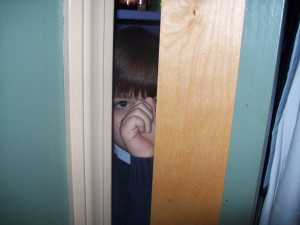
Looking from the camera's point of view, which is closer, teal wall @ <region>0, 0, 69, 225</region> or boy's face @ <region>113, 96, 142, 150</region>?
teal wall @ <region>0, 0, 69, 225</region>

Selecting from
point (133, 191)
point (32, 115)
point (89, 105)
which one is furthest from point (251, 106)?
point (133, 191)

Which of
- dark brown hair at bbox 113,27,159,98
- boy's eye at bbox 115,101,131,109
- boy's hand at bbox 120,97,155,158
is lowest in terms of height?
boy's hand at bbox 120,97,155,158

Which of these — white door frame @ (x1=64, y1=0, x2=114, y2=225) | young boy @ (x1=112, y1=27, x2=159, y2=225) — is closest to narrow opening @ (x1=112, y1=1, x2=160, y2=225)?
young boy @ (x1=112, y1=27, x2=159, y2=225)

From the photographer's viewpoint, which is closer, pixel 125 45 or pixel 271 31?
pixel 271 31

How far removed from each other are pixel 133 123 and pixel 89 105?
0.49m

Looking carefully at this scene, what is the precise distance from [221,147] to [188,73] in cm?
18

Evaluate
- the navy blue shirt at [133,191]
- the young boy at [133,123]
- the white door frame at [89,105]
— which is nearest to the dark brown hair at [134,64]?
the young boy at [133,123]

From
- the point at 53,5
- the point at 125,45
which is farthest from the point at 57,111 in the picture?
the point at 125,45

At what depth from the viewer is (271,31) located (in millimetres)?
442

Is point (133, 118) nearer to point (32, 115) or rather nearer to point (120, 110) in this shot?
point (120, 110)

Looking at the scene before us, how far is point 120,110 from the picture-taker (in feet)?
3.53

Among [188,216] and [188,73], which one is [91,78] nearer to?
[188,73]

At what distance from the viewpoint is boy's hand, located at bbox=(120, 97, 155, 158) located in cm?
99

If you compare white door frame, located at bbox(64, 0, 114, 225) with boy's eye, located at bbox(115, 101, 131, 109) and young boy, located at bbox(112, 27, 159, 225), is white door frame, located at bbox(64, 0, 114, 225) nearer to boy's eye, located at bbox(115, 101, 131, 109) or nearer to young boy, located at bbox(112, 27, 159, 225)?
young boy, located at bbox(112, 27, 159, 225)
